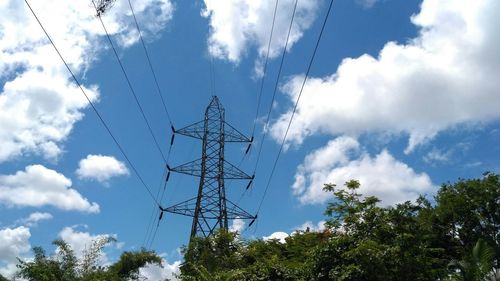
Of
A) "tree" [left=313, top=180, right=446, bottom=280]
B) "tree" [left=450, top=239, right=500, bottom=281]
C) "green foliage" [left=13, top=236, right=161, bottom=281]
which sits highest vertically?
"green foliage" [left=13, top=236, right=161, bottom=281]

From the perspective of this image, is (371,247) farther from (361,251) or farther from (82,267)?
(82,267)

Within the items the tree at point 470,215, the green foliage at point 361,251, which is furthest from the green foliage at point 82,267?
the tree at point 470,215

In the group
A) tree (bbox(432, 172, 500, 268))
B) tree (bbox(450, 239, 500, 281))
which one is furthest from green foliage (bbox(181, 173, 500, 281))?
tree (bbox(432, 172, 500, 268))

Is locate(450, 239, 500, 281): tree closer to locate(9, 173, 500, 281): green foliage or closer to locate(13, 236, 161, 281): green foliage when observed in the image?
locate(9, 173, 500, 281): green foliage

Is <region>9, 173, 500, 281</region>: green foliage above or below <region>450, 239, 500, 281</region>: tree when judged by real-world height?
above

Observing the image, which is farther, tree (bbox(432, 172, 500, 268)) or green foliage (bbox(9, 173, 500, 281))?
tree (bbox(432, 172, 500, 268))

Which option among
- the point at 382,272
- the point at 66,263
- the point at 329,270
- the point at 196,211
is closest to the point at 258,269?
the point at 329,270

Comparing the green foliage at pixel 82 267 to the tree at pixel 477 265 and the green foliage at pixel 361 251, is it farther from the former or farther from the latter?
the tree at pixel 477 265

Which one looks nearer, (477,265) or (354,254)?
(477,265)

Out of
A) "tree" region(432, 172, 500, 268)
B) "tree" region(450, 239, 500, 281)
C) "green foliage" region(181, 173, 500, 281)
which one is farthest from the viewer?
"tree" region(432, 172, 500, 268)

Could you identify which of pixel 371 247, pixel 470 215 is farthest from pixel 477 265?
pixel 470 215

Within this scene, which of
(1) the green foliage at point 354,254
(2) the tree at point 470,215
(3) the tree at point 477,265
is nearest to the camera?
(3) the tree at point 477,265

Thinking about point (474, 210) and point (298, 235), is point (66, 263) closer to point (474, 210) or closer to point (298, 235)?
point (298, 235)

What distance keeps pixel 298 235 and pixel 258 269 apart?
30.8 ft
